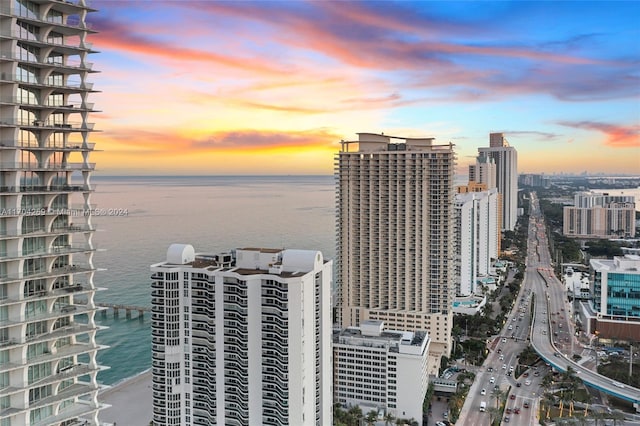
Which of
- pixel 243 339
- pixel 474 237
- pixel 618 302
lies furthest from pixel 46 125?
pixel 474 237

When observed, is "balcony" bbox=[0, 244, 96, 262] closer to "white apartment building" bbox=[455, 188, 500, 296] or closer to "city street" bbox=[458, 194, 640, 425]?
"city street" bbox=[458, 194, 640, 425]

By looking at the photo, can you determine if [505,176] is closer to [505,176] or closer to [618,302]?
[505,176]

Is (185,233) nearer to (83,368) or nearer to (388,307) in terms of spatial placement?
(388,307)

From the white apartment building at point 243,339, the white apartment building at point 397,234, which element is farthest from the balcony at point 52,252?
the white apartment building at point 397,234

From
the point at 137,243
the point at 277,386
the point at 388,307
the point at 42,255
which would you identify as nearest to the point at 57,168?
the point at 42,255

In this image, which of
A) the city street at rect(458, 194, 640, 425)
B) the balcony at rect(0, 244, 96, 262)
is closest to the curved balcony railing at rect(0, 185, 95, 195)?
the balcony at rect(0, 244, 96, 262)
